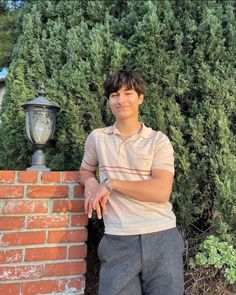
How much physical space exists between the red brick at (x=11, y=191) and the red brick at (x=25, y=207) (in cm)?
3

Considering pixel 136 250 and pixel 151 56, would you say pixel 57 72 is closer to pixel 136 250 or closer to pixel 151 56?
pixel 151 56

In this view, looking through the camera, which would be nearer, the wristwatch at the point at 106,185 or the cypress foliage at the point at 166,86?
the wristwatch at the point at 106,185

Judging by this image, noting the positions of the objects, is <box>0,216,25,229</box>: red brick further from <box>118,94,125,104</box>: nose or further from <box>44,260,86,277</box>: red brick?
<box>118,94,125,104</box>: nose

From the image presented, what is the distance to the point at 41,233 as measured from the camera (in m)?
2.15

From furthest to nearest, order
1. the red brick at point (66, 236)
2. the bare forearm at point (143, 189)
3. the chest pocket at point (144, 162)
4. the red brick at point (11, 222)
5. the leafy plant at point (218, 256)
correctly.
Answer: the leafy plant at point (218, 256)
the red brick at point (66, 236)
the red brick at point (11, 222)
the chest pocket at point (144, 162)
the bare forearm at point (143, 189)

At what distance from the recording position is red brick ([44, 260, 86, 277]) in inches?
84.9

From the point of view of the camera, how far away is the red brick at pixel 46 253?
6.94 ft

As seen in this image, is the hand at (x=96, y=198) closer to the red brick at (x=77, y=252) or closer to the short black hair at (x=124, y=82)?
the red brick at (x=77, y=252)

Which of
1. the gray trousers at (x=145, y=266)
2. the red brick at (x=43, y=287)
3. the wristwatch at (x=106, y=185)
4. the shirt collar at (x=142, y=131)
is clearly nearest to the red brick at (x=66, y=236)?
the red brick at (x=43, y=287)

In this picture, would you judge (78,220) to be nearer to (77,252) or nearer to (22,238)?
(77,252)

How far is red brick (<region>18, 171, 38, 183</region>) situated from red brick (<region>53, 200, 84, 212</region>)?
19cm

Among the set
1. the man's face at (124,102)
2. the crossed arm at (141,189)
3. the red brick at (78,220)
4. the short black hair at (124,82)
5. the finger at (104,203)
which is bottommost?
the red brick at (78,220)

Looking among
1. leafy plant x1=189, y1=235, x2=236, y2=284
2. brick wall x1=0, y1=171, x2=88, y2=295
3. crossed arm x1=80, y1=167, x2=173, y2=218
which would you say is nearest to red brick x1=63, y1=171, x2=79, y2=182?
brick wall x1=0, y1=171, x2=88, y2=295

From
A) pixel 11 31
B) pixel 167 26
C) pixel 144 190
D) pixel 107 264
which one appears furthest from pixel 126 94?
pixel 11 31
